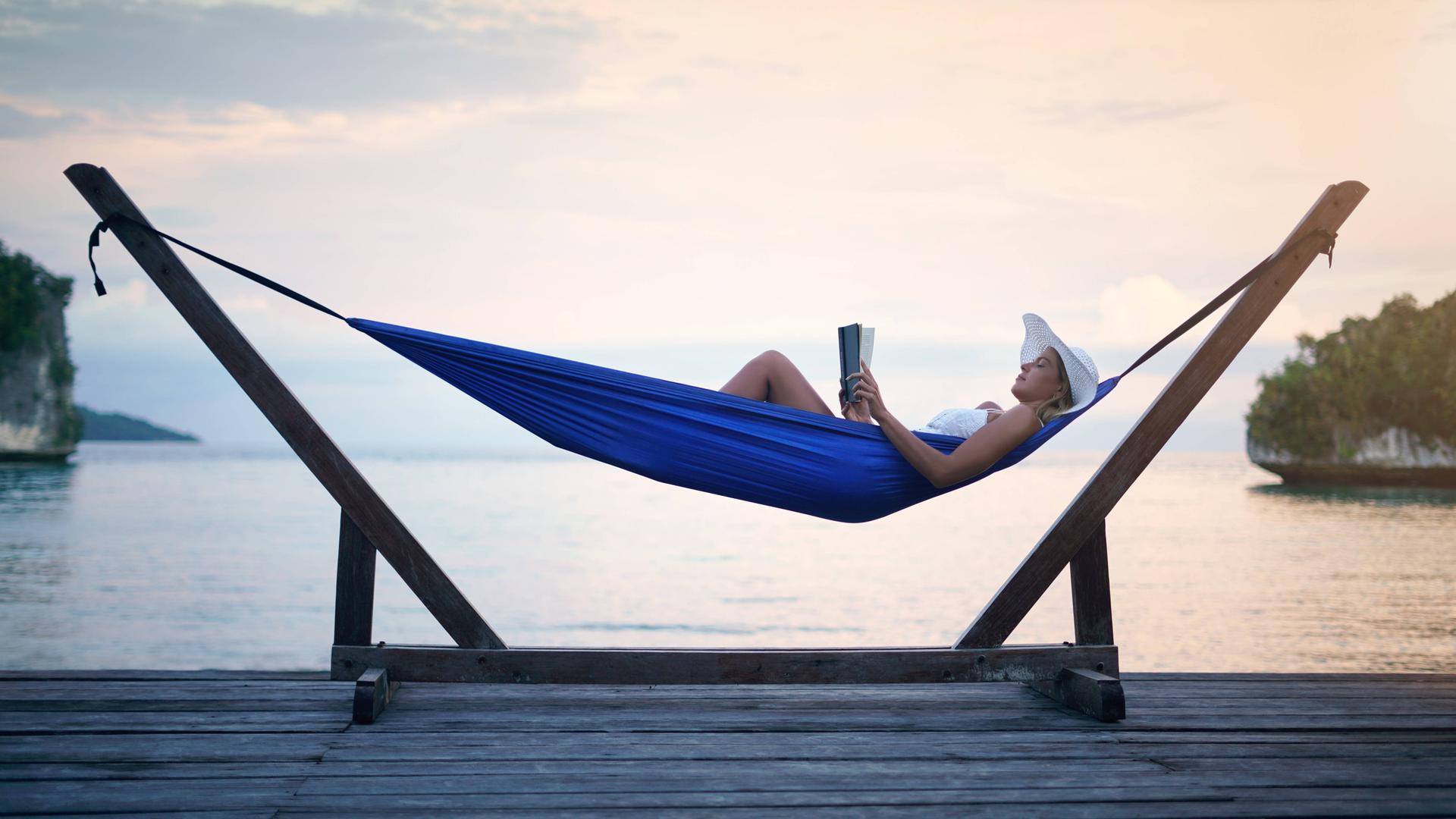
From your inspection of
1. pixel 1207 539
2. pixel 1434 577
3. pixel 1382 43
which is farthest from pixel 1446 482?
pixel 1382 43

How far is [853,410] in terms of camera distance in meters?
2.73

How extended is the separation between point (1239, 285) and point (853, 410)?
1103 mm

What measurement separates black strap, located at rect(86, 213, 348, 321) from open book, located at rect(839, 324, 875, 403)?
1311 mm

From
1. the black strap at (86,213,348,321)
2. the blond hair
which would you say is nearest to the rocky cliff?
the black strap at (86,213,348,321)

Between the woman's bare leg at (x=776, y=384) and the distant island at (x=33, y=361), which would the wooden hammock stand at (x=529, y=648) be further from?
the distant island at (x=33, y=361)

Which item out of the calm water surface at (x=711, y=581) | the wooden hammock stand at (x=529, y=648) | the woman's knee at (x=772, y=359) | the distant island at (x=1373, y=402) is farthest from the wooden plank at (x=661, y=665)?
the distant island at (x=1373, y=402)

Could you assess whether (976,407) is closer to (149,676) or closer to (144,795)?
(144,795)

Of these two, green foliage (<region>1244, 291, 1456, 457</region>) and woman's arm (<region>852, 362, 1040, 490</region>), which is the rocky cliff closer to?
woman's arm (<region>852, 362, 1040, 490</region>)

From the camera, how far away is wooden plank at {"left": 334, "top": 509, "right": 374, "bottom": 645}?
2645 mm

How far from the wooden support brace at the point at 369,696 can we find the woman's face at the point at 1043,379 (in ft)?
6.28

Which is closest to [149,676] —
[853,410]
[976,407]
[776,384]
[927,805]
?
[776,384]

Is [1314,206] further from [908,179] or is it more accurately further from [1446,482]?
[1446,482]

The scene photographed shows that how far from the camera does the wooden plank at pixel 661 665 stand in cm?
259

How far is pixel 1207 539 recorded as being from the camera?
18641mm
